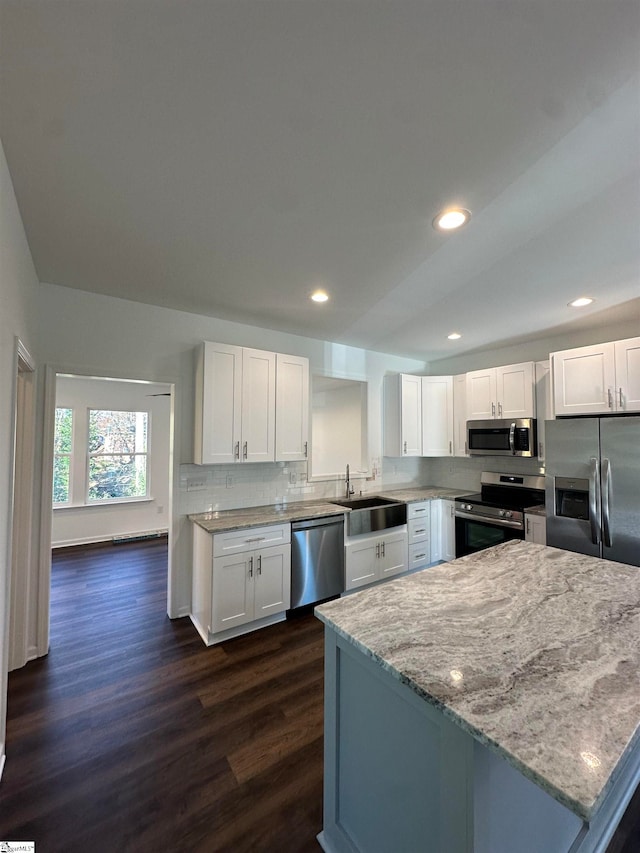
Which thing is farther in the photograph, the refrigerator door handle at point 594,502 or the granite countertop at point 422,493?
the granite countertop at point 422,493

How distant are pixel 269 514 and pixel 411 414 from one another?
2282 millimetres

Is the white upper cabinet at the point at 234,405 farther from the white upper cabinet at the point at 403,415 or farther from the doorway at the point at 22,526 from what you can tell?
the white upper cabinet at the point at 403,415

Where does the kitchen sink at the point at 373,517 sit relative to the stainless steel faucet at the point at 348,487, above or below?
below

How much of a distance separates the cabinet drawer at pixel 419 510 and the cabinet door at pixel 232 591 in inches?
75.1

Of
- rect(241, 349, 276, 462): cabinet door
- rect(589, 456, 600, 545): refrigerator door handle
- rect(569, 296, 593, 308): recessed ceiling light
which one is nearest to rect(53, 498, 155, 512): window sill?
rect(241, 349, 276, 462): cabinet door

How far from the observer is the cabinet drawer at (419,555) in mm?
3875

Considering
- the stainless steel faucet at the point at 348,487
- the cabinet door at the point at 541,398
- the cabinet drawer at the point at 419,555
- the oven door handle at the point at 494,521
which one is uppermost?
the cabinet door at the point at 541,398

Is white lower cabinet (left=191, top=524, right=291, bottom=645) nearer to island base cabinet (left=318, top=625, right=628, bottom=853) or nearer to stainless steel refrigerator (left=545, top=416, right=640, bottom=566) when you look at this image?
island base cabinet (left=318, top=625, right=628, bottom=853)

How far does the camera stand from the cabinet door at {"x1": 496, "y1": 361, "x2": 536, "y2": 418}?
359 cm

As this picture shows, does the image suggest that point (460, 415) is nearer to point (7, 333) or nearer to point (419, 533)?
point (419, 533)

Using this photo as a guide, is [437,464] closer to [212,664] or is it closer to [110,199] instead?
[212,664]

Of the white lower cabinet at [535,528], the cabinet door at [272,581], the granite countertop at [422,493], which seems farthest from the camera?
the granite countertop at [422,493]

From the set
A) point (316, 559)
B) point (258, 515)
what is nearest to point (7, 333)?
point (258, 515)

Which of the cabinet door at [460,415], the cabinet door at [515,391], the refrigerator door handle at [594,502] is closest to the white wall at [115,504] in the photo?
the cabinet door at [460,415]
